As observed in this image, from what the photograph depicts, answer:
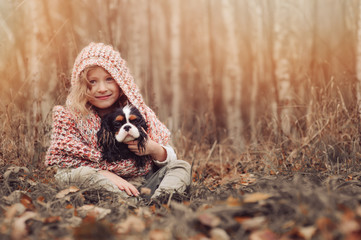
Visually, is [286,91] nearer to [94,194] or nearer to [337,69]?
[337,69]

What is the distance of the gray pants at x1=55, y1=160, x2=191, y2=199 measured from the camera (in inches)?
86.7

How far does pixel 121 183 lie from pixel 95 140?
1.12 feet

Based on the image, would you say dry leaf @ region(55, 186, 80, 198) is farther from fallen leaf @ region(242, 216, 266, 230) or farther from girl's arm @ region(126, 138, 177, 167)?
fallen leaf @ region(242, 216, 266, 230)

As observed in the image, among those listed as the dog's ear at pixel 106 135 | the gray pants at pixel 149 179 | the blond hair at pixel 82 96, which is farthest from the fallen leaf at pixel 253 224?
the blond hair at pixel 82 96

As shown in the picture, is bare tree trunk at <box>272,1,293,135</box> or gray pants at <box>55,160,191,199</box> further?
bare tree trunk at <box>272,1,293,135</box>

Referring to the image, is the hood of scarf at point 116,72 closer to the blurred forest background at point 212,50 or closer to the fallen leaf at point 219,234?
the blurred forest background at point 212,50

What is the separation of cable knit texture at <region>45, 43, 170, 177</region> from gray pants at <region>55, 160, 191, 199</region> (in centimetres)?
6

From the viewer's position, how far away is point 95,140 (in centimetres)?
237

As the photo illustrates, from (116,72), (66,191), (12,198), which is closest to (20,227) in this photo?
(12,198)

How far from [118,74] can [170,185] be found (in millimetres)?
851

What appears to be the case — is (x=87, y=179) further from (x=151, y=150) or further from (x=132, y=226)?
(x=132, y=226)

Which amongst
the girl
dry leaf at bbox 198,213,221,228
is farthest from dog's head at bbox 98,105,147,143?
dry leaf at bbox 198,213,221,228

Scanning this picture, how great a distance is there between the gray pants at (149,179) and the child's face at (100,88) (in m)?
0.47

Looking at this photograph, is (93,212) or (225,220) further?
(93,212)
